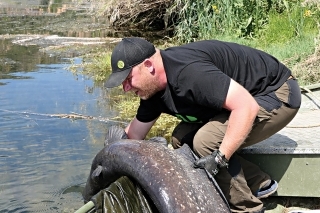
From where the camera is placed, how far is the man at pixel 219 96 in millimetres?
3352

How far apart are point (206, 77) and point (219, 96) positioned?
15 centimetres

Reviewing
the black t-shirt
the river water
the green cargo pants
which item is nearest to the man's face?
the black t-shirt

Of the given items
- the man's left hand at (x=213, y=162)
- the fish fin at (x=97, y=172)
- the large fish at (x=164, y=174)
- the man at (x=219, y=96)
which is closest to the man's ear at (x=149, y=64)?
the man at (x=219, y=96)

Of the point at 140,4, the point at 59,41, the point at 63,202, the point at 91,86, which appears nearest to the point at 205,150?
the point at 63,202

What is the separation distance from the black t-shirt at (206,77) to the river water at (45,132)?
1.62 m

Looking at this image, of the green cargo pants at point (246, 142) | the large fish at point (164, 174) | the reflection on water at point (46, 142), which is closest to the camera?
the large fish at point (164, 174)

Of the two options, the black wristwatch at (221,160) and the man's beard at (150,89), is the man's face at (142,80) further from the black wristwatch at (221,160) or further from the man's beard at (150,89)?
the black wristwatch at (221,160)

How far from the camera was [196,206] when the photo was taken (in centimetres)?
305

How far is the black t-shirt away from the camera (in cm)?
335

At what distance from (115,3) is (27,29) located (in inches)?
126

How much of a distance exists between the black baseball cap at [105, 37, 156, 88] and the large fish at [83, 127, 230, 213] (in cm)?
46

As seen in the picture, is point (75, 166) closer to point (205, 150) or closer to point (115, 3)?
point (205, 150)

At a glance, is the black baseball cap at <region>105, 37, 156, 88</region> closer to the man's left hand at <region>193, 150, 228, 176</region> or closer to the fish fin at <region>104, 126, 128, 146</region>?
the fish fin at <region>104, 126, 128, 146</region>

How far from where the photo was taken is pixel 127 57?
354 cm
